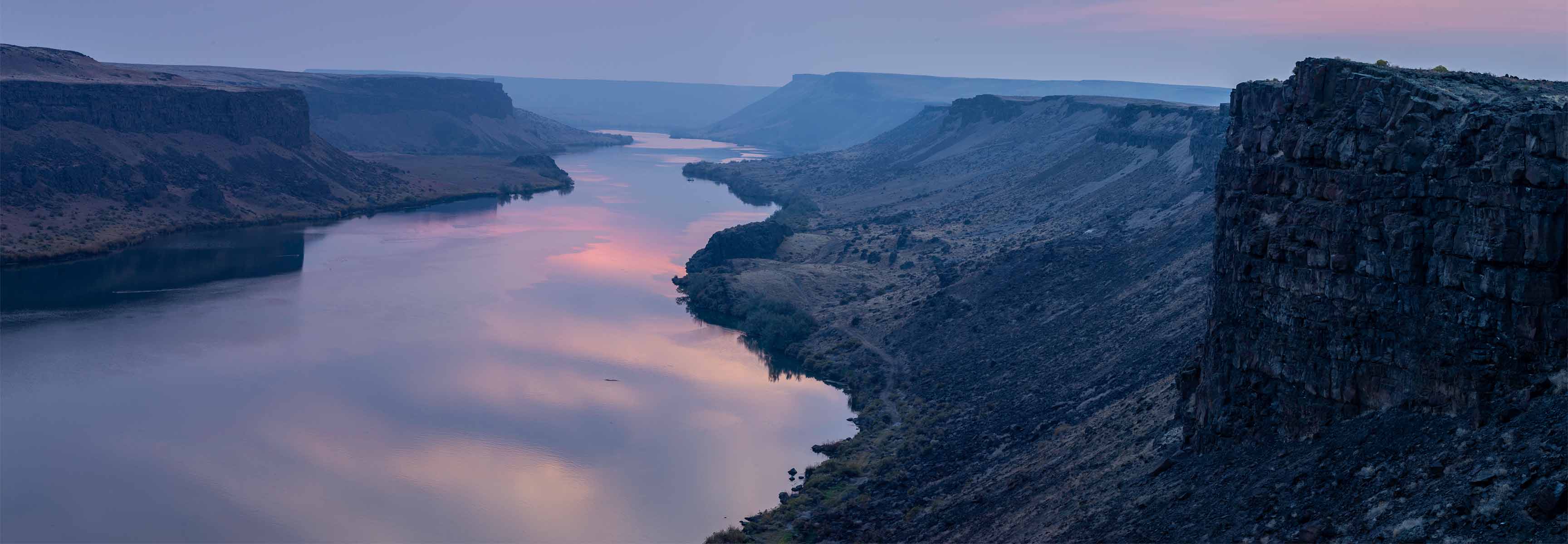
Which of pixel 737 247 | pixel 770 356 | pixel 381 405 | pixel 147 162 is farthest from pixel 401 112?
Result: pixel 381 405

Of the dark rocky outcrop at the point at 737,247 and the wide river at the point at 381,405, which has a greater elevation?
the dark rocky outcrop at the point at 737,247

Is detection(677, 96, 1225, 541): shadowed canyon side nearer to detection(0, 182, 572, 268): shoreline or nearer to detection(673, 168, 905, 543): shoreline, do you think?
detection(673, 168, 905, 543): shoreline

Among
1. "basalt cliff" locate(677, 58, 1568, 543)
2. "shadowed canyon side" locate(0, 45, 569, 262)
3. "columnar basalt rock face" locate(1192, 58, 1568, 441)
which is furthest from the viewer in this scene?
"shadowed canyon side" locate(0, 45, 569, 262)

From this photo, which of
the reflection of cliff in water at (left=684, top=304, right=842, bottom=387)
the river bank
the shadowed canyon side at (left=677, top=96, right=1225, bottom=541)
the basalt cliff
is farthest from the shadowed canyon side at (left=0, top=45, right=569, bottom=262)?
the basalt cliff

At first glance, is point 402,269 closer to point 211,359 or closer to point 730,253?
point 730,253

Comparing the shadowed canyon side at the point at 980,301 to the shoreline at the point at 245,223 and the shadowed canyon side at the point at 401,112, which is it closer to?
the shoreline at the point at 245,223

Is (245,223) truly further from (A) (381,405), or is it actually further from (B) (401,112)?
(B) (401,112)

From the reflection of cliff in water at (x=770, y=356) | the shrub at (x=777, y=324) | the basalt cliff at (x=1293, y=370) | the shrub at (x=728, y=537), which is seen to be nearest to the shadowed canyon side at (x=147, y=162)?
the reflection of cliff in water at (x=770, y=356)
